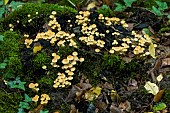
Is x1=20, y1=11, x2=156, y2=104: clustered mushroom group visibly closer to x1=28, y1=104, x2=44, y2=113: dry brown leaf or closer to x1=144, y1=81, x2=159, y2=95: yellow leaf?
x1=28, y1=104, x2=44, y2=113: dry brown leaf

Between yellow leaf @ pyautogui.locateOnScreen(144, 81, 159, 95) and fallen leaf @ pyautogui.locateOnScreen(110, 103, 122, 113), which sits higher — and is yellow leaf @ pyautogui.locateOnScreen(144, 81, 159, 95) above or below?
above

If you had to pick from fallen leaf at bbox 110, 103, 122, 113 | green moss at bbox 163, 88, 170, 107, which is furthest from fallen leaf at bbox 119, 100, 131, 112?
green moss at bbox 163, 88, 170, 107

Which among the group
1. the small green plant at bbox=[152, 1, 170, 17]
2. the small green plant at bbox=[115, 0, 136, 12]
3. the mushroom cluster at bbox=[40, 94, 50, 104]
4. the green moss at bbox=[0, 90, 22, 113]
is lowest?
the green moss at bbox=[0, 90, 22, 113]

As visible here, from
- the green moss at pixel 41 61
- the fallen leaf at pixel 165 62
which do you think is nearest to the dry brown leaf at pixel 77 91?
the green moss at pixel 41 61

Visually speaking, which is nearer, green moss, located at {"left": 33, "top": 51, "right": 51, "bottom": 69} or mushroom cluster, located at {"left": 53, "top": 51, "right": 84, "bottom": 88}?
mushroom cluster, located at {"left": 53, "top": 51, "right": 84, "bottom": 88}

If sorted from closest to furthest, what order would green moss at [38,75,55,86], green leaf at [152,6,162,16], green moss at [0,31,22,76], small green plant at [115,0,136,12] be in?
green moss at [38,75,55,86] → green moss at [0,31,22,76] → green leaf at [152,6,162,16] → small green plant at [115,0,136,12]

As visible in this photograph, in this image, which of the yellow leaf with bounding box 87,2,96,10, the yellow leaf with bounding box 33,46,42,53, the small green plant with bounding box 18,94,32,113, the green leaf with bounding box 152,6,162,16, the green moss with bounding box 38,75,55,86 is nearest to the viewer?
the small green plant with bounding box 18,94,32,113
